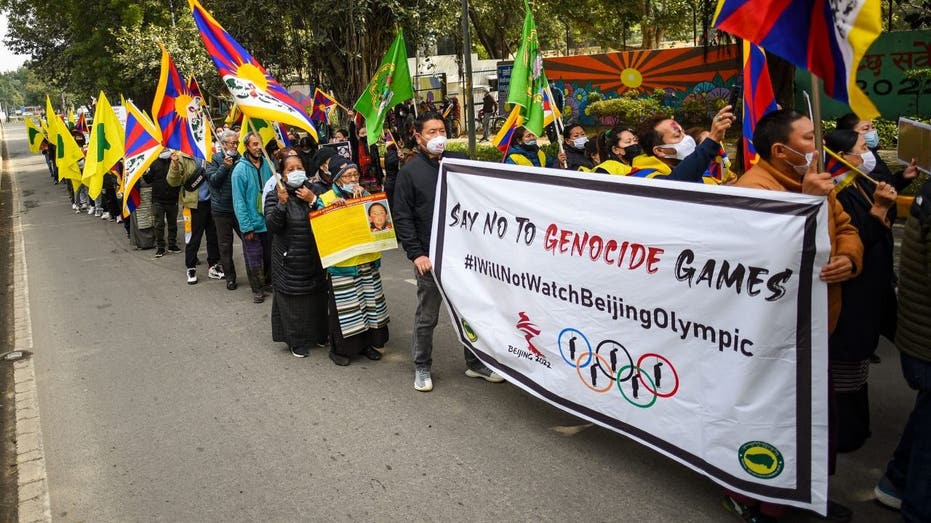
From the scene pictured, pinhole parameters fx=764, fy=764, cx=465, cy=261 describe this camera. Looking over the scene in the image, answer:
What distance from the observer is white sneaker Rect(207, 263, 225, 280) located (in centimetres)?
948

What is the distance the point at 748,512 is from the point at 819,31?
2.05 meters

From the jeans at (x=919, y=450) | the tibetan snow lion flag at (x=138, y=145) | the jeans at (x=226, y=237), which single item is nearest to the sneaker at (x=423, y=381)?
the jeans at (x=919, y=450)

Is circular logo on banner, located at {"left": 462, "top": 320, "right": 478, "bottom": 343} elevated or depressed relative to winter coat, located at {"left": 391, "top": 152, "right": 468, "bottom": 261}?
depressed

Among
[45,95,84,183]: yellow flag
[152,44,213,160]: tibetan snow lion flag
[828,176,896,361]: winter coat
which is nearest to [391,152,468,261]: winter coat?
[828,176,896,361]: winter coat

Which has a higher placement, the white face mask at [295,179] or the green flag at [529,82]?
the green flag at [529,82]

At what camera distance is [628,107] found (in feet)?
63.9

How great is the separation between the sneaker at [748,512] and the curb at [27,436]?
11.3ft

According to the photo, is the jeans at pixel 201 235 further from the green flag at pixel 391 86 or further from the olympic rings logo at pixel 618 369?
the olympic rings logo at pixel 618 369

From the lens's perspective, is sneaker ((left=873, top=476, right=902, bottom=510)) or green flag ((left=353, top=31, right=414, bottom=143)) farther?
green flag ((left=353, top=31, right=414, bottom=143))

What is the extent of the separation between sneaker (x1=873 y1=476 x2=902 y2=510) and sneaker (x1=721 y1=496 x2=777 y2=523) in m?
0.59

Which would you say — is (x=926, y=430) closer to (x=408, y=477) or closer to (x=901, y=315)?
(x=901, y=315)

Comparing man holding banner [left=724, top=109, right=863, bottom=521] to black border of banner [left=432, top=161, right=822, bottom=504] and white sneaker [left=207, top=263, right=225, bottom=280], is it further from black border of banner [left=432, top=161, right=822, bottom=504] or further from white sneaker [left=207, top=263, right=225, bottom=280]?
white sneaker [left=207, top=263, right=225, bottom=280]

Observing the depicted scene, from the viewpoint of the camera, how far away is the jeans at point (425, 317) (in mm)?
5051

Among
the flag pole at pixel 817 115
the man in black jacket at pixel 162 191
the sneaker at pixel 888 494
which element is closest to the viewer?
the flag pole at pixel 817 115
